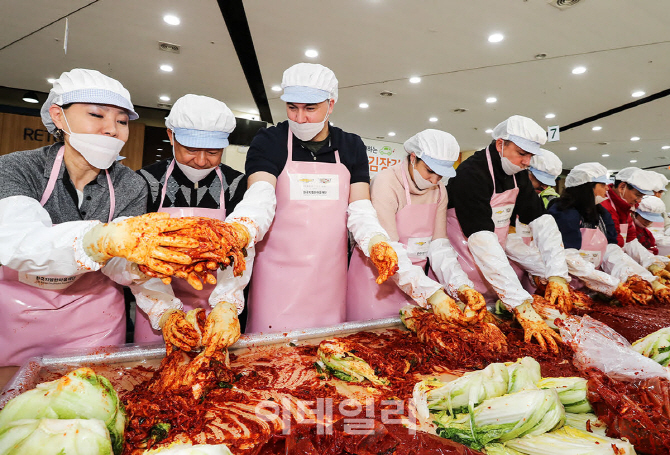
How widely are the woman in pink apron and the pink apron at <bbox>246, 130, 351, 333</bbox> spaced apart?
98 centimetres

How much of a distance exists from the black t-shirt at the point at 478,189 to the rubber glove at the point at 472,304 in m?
0.61

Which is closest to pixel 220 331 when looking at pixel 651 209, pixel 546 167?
pixel 546 167

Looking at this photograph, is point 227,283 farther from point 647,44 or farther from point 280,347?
point 647,44

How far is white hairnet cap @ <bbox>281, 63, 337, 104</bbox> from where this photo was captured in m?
2.49

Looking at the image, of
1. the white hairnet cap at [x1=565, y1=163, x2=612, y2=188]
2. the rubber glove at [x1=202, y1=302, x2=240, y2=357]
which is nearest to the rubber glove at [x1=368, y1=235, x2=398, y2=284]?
the rubber glove at [x1=202, y1=302, x2=240, y2=357]

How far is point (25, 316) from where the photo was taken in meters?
1.89

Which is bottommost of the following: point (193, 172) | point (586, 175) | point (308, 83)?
point (193, 172)

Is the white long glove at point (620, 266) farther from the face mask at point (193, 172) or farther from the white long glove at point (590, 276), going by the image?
the face mask at point (193, 172)

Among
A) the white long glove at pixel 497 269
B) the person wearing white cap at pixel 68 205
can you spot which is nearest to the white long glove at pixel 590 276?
the white long glove at pixel 497 269

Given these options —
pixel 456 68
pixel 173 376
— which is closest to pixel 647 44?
pixel 456 68

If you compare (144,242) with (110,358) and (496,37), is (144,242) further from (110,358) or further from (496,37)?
(496,37)

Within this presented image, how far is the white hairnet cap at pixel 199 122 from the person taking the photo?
87.7 inches

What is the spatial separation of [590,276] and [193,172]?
141 inches

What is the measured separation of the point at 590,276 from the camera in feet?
11.8
